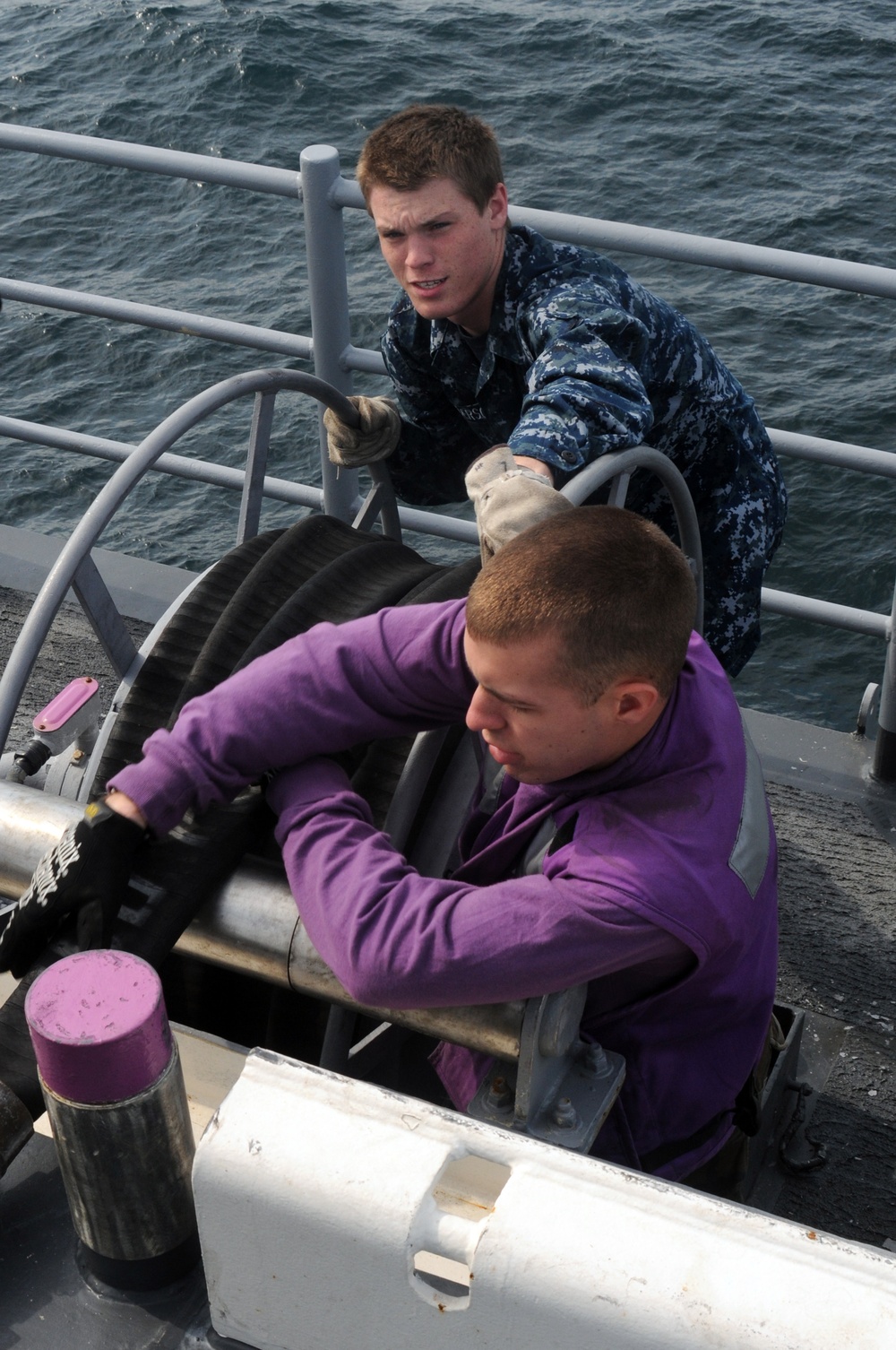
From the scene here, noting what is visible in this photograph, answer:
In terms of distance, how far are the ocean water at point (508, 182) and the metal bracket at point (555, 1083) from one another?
6539 millimetres

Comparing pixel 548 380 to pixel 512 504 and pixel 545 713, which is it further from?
pixel 545 713

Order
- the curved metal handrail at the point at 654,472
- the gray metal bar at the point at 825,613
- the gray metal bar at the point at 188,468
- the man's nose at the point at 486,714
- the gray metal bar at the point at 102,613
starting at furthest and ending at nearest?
the gray metal bar at the point at 188,468 < the gray metal bar at the point at 825,613 < the gray metal bar at the point at 102,613 < the curved metal handrail at the point at 654,472 < the man's nose at the point at 486,714

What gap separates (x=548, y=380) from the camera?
2.60 meters

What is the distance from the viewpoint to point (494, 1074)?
183 centimetres

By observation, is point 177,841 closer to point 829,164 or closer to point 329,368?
point 329,368

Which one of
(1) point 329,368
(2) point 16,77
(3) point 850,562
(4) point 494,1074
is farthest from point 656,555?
(2) point 16,77

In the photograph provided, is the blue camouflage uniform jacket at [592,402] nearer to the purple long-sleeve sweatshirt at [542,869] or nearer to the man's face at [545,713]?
the purple long-sleeve sweatshirt at [542,869]

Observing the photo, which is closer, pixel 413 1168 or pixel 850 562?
pixel 413 1168

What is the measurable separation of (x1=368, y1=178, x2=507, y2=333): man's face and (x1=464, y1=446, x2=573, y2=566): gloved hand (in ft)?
2.21

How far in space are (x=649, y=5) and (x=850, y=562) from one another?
1047 centimetres

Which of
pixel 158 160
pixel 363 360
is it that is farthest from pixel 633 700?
pixel 158 160

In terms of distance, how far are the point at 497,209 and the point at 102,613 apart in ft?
3.63

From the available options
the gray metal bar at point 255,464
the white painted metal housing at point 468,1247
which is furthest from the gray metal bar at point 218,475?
the white painted metal housing at point 468,1247

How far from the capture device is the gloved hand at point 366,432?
3299 mm
